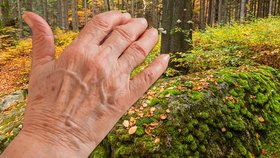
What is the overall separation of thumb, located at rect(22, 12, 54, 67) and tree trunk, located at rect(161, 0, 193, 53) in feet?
18.2

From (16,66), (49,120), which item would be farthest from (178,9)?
(16,66)

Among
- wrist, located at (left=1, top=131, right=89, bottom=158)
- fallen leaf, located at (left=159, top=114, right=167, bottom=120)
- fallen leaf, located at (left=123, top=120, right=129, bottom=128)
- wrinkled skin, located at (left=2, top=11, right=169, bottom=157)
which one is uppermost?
wrinkled skin, located at (left=2, top=11, right=169, bottom=157)

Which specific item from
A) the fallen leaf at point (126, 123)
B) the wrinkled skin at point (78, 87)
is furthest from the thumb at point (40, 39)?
the fallen leaf at point (126, 123)

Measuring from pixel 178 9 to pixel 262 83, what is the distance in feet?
10.5

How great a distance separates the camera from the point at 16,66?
1330cm

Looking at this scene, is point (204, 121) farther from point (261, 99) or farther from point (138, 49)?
point (138, 49)

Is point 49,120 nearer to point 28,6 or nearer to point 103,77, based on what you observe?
point 103,77

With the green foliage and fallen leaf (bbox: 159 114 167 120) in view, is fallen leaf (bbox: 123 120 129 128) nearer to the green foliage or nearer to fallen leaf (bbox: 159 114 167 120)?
fallen leaf (bbox: 159 114 167 120)

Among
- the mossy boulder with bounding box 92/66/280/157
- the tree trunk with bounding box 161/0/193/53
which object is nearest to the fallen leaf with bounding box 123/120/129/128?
the mossy boulder with bounding box 92/66/280/157

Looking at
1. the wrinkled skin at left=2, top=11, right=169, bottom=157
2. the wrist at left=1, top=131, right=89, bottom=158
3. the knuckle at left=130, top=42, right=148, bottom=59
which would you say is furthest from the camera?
the knuckle at left=130, top=42, right=148, bottom=59

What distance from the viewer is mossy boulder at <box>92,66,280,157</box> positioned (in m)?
3.14

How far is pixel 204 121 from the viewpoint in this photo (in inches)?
133

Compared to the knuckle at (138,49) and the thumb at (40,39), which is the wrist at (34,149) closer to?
the thumb at (40,39)

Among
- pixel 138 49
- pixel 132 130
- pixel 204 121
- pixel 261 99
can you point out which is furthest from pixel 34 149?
pixel 261 99
